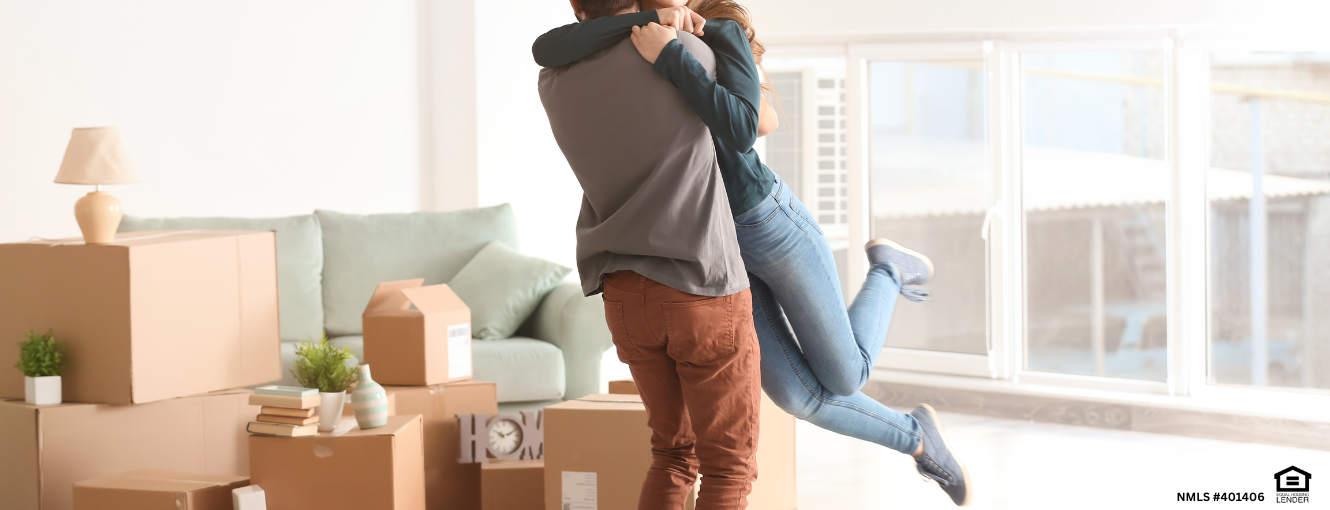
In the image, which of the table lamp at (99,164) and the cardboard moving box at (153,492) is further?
the table lamp at (99,164)

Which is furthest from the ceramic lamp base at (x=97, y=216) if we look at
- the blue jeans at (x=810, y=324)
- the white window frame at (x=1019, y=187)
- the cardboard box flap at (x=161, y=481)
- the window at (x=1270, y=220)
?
the window at (x=1270, y=220)

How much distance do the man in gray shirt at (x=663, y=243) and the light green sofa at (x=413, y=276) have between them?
171 centimetres

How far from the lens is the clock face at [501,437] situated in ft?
8.66

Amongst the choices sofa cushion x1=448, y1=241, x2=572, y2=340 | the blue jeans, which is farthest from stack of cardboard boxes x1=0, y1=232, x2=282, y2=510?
the blue jeans

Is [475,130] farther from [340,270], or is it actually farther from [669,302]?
[669,302]

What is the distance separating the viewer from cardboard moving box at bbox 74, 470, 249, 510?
2.15m

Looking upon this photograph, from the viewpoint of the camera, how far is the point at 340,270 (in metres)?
3.72

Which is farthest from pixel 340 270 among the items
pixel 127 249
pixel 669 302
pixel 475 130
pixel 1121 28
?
pixel 1121 28

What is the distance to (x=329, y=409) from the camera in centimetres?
229

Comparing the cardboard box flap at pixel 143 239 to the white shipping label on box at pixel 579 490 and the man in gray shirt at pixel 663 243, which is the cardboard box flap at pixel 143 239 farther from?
the man in gray shirt at pixel 663 243

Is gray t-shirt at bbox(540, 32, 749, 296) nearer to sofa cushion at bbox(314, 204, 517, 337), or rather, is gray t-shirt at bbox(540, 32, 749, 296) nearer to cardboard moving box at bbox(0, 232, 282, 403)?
cardboard moving box at bbox(0, 232, 282, 403)

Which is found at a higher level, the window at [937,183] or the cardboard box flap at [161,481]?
the window at [937,183]

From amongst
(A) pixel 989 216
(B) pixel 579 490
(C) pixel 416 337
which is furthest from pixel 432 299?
(A) pixel 989 216

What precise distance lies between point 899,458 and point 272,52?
3.08 m
